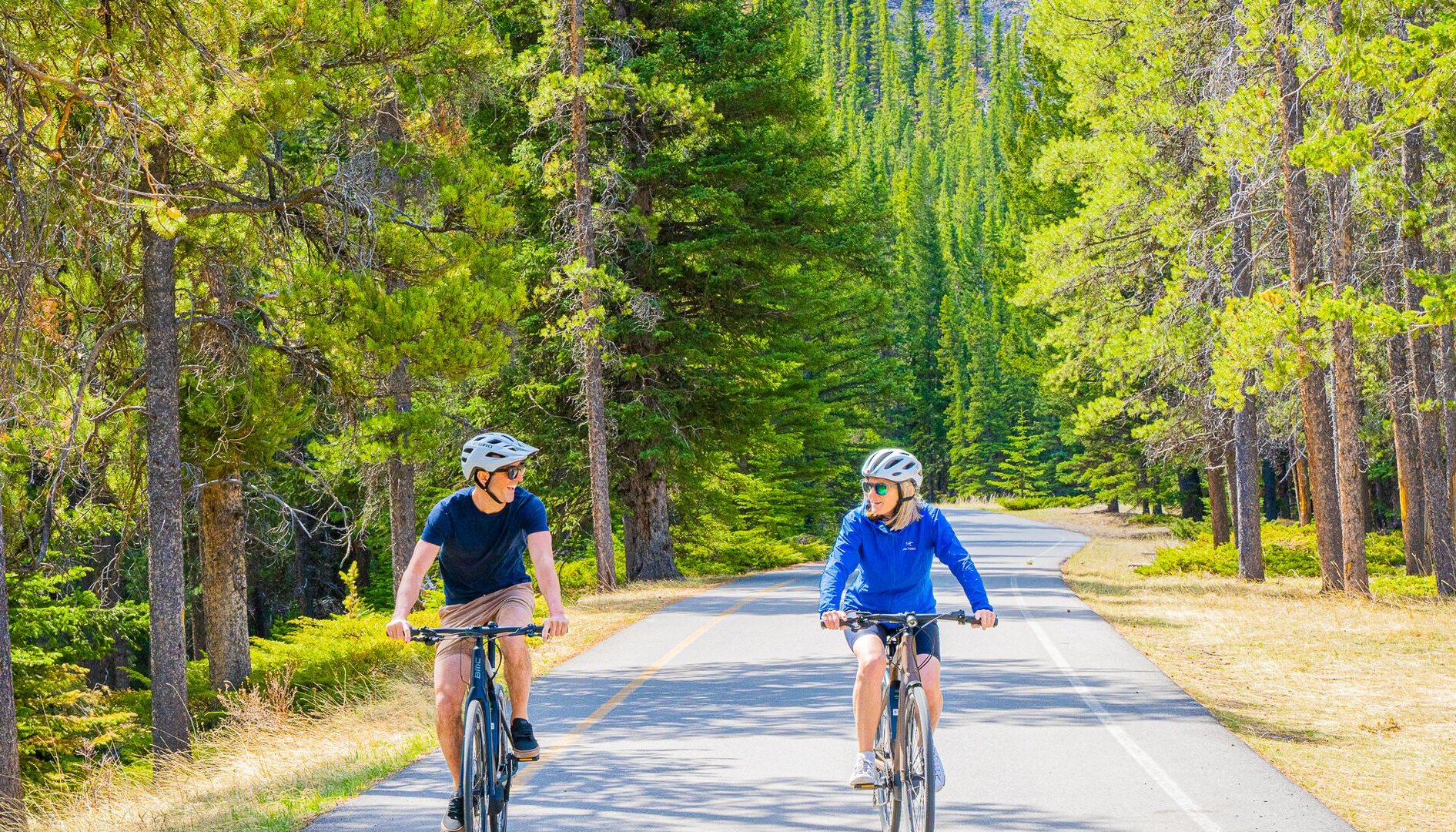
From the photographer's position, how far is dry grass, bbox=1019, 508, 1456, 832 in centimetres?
849

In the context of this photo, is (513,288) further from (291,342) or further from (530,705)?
(530,705)

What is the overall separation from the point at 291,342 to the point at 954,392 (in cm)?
8573

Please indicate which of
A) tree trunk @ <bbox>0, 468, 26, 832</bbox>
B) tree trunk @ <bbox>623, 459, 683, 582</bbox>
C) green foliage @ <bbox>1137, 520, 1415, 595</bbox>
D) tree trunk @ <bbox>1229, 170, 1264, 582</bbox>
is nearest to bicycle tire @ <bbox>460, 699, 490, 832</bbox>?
tree trunk @ <bbox>0, 468, 26, 832</bbox>

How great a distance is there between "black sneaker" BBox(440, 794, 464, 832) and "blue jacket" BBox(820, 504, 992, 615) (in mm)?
1965

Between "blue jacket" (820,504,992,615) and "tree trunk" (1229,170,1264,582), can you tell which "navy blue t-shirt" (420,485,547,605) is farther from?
"tree trunk" (1229,170,1264,582)

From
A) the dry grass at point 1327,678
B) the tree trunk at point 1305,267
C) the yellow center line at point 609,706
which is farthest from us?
the tree trunk at point 1305,267

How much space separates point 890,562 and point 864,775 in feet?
3.44

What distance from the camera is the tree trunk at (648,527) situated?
28.9 meters

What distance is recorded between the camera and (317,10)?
48.4 ft

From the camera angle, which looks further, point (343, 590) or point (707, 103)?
point (343, 590)

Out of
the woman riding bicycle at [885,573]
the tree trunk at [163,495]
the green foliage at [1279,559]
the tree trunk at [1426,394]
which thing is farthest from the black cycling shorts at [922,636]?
the green foliage at [1279,559]

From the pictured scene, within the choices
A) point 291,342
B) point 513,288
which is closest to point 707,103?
point 513,288

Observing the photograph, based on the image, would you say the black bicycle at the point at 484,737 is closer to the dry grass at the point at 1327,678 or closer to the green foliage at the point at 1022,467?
the dry grass at the point at 1327,678

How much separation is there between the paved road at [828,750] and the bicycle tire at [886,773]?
0.63 m
